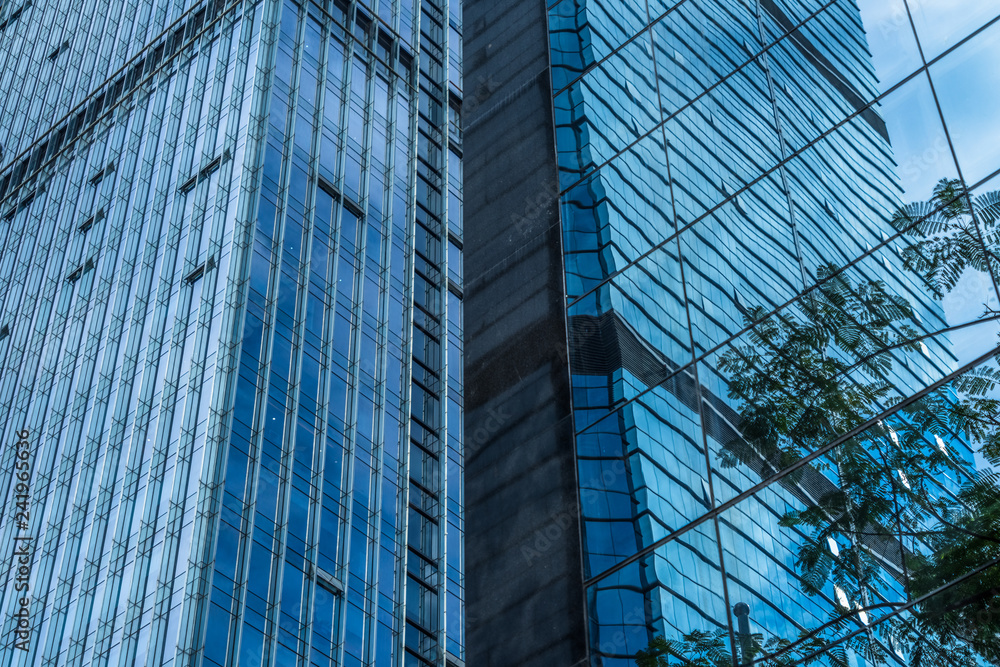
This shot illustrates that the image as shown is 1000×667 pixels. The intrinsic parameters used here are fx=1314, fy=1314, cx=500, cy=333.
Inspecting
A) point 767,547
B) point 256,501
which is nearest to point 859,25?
point 767,547

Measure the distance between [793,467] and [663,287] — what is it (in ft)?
10.9

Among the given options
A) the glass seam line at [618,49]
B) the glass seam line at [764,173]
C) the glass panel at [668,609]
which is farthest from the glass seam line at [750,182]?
the glass panel at [668,609]

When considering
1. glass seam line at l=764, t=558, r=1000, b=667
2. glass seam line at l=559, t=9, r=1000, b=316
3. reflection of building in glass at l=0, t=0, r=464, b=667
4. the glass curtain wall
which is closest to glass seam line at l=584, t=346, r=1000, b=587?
the glass curtain wall

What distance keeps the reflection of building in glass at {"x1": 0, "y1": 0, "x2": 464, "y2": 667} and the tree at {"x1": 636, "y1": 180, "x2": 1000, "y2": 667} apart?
137 feet

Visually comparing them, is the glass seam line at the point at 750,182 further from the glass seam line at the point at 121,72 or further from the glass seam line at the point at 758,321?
the glass seam line at the point at 121,72

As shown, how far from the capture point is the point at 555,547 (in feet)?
50.1

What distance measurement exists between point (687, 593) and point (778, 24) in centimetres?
761

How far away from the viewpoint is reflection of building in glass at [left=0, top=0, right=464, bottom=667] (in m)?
56.9

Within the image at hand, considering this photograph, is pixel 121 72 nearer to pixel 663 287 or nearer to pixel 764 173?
pixel 663 287

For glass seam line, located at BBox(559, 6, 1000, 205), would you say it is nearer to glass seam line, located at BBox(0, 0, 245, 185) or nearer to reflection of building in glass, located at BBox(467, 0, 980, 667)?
reflection of building in glass, located at BBox(467, 0, 980, 667)

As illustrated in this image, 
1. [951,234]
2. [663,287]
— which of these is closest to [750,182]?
[663,287]

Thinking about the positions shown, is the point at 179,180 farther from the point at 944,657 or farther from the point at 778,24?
the point at 944,657

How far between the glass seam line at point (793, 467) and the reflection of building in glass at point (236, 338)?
133 ft

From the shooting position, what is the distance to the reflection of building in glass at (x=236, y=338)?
5691 cm
